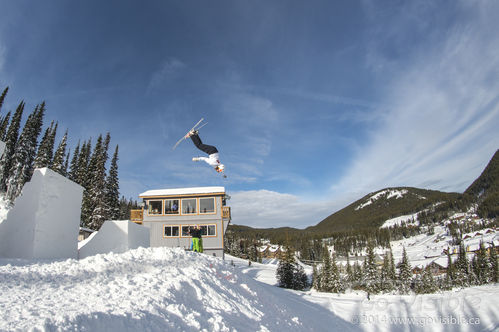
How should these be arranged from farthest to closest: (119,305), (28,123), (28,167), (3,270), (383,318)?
(28,123)
(28,167)
(383,318)
(3,270)
(119,305)

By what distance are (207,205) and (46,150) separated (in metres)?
37.7

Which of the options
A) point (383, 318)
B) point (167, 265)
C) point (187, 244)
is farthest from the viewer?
point (187, 244)

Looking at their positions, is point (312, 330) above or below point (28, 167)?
below

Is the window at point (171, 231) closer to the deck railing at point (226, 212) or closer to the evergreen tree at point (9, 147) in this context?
the deck railing at point (226, 212)

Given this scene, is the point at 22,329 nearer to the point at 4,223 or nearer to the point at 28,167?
the point at 4,223

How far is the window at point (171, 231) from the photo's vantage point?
90.5 feet

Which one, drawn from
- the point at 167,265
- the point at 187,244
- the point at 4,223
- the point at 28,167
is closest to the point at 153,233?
the point at 187,244

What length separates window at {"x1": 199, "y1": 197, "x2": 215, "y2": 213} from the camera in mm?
27594

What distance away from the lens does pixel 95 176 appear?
41.5 metres

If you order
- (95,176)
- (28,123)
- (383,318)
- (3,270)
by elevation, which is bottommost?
(383,318)

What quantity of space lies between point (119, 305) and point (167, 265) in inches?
143

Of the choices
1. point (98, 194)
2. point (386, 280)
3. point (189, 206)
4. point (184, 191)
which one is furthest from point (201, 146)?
point (386, 280)

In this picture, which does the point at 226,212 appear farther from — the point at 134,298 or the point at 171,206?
the point at 134,298

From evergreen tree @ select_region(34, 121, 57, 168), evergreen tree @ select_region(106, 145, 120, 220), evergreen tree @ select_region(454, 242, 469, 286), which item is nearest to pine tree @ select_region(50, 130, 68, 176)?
evergreen tree @ select_region(34, 121, 57, 168)
